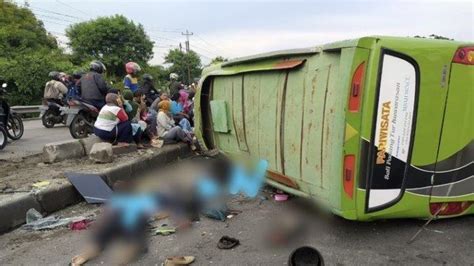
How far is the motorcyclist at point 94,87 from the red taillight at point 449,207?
22.4 ft

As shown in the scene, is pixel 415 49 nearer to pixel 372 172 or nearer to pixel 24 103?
pixel 372 172

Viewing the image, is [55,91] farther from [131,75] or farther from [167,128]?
[167,128]

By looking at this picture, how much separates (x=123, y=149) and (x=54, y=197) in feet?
7.55

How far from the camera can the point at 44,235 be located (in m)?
4.61

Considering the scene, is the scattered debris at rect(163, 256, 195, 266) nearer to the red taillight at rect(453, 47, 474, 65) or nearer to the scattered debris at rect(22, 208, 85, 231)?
the scattered debris at rect(22, 208, 85, 231)

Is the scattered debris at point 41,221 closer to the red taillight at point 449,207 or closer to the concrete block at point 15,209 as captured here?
the concrete block at point 15,209

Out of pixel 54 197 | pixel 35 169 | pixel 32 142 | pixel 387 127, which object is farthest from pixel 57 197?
pixel 32 142

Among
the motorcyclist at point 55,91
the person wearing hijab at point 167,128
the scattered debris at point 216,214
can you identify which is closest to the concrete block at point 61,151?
the person wearing hijab at point 167,128

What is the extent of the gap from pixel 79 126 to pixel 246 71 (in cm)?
504

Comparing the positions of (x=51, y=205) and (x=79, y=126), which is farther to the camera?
(x=79, y=126)

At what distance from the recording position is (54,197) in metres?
5.36

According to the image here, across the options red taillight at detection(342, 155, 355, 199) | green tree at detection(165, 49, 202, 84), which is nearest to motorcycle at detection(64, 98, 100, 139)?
red taillight at detection(342, 155, 355, 199)

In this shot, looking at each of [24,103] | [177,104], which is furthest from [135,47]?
[177,104]

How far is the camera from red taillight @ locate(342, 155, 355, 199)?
3740mm
